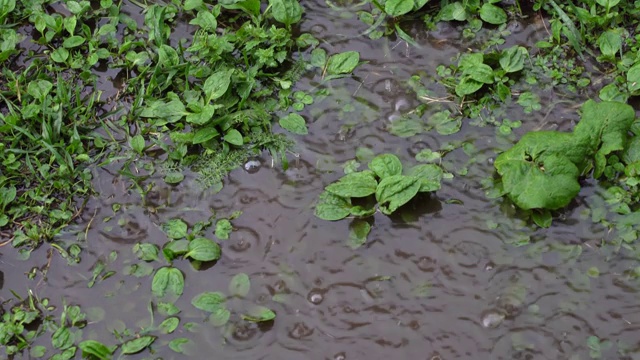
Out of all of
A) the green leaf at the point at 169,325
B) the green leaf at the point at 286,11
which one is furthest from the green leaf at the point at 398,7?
the green leaf at the point at 169,325

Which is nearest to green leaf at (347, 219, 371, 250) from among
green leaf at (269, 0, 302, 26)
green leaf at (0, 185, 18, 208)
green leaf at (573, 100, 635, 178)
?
green leaf at (573, 100, 635, 178)

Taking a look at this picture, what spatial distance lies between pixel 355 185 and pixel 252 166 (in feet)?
1.73

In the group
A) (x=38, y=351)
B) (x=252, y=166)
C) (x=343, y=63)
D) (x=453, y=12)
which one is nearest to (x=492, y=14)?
(x=453, y=12)

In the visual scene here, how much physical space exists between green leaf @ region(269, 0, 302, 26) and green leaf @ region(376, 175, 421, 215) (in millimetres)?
1108

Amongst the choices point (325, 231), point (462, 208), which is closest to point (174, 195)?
point (325, 231)

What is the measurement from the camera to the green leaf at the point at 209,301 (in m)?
2.91

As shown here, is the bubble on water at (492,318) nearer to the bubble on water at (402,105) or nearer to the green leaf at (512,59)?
the bubble on water at (402,105)

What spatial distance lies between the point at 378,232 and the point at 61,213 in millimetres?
1453

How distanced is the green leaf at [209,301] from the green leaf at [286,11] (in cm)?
152

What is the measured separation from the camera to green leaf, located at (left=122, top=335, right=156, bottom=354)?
279cm

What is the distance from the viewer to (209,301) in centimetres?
292

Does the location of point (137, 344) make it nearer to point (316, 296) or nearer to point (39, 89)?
point (316, 296)

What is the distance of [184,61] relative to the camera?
3.62 m

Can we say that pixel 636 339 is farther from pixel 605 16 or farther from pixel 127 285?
pixel 127 285
